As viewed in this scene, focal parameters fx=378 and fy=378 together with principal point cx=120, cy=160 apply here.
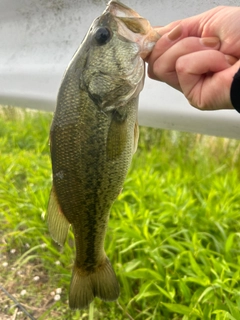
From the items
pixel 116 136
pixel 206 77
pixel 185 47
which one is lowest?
pixel 116 136

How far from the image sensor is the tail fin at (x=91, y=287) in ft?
6.03

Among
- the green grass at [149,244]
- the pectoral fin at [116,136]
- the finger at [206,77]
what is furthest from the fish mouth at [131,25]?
the green grass at [149,244]

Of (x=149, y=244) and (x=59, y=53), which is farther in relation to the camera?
(x=59, y=53)

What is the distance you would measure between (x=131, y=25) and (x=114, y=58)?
15 cm

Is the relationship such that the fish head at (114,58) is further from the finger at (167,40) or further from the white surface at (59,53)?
the white surface at (59,53)

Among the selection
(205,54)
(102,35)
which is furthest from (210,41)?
(102,35)

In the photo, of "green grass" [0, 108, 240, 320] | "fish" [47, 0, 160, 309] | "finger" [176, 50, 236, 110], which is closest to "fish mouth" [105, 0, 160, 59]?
"fish" [47, 0, 160, 309]

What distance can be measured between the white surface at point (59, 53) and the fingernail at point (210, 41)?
2.28ft

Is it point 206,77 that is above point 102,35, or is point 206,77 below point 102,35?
below

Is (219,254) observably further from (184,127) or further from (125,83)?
(125,83)

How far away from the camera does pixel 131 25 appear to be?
1.50 metres

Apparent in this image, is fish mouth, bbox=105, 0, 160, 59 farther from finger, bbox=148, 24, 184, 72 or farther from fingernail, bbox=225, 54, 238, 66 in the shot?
fingernail, bbox=225, 54, 238, 66

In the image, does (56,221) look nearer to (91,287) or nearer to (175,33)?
(91,287)

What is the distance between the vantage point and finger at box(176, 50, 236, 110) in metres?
1.48
